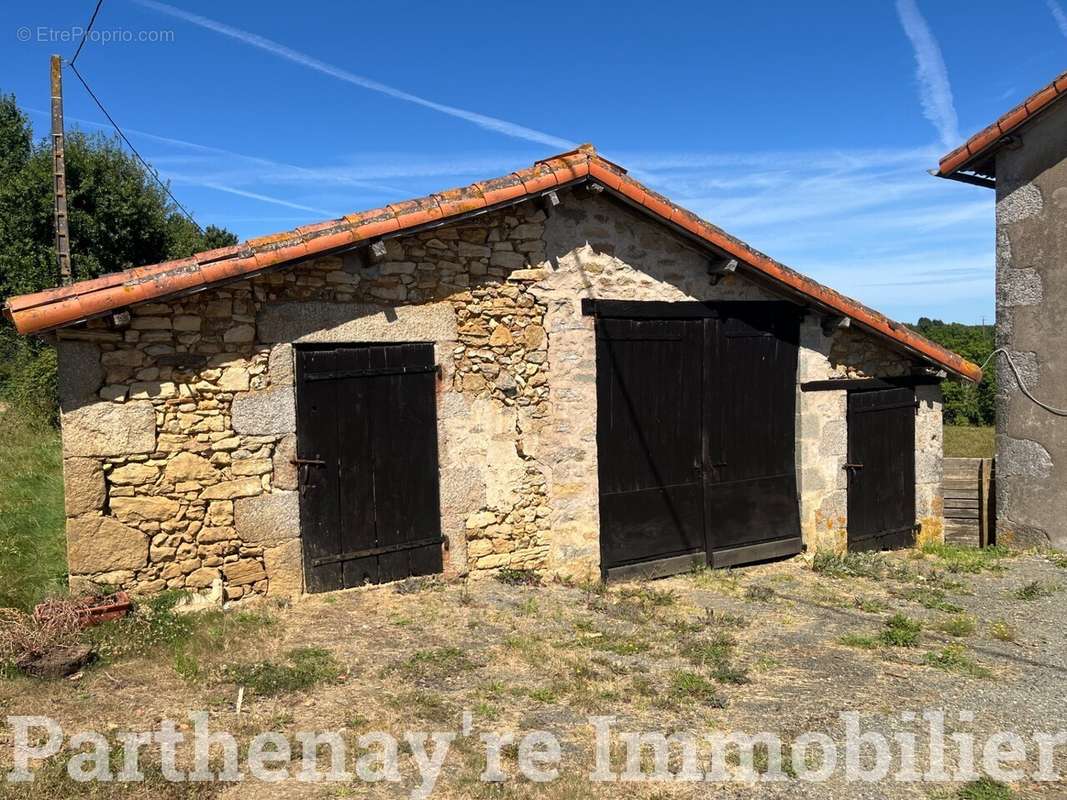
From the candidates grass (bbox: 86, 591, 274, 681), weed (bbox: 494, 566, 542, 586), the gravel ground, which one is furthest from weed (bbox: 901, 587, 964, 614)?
grass (bbox: 86, 591, 274, 681)

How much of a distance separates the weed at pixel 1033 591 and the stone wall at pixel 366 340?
305 cm

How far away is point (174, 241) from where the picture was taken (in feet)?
68.3

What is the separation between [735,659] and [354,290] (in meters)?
4.23

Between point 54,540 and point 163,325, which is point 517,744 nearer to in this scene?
point 163,325

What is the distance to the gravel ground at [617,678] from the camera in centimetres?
371

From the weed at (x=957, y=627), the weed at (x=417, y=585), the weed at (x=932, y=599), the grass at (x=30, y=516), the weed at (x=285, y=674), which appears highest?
the grass at (x=30, y=516)

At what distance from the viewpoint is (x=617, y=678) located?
4.87m

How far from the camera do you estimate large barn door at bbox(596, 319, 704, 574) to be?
733 centimetres

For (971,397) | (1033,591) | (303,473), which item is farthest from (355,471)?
(971,397)

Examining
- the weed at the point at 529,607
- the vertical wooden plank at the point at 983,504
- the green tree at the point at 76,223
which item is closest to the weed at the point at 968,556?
the vertical wooden plank at the point at 983,504

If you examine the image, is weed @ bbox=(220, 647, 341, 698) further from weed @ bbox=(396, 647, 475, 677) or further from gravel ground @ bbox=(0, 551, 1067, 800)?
weed @ bbox=(396, 647, 475, 677)

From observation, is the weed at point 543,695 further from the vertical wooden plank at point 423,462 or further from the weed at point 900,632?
the weed at point 900,632

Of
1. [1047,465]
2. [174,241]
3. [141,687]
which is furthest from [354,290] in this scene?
[174,241]

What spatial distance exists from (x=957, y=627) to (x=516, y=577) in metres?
3.74
